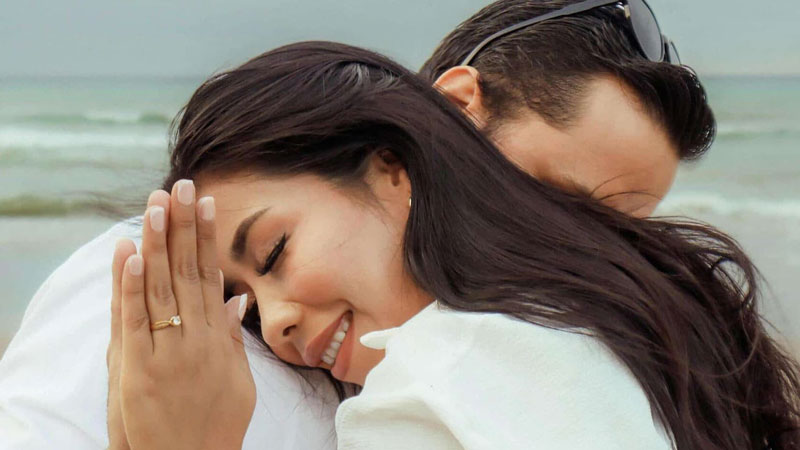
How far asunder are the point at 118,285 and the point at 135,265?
0.10 m

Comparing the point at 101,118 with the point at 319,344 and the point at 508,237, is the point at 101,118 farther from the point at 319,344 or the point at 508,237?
the point at 508,237

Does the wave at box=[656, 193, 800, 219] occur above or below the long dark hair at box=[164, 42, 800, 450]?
below

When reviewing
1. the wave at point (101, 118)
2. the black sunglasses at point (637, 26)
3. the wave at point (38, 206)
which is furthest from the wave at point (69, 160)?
the black sunglasses at point (637, 26)

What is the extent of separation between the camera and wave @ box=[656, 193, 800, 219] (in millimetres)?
8352

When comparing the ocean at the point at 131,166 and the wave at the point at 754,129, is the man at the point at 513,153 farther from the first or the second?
the wave at the point at 754,129

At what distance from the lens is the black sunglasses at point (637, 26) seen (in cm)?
245

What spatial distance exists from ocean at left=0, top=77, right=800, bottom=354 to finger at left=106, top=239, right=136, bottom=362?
349 cm

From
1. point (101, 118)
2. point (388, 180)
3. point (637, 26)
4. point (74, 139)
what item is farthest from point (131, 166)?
point (388, 180)

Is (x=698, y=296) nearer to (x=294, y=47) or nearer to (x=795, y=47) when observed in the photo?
(x=294, y=47)

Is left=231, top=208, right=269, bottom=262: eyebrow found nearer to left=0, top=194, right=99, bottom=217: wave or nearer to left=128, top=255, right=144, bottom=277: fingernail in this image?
left=128, top=255, right=144, bottom=277: fingernail

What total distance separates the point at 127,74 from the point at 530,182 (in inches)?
453

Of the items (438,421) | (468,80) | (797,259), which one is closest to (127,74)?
(797,259)

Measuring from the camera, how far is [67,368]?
192 centimetres

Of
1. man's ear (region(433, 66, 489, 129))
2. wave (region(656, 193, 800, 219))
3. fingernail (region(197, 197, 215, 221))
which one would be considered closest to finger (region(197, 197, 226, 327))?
fingernail (region(197, 197, 215, 221))
